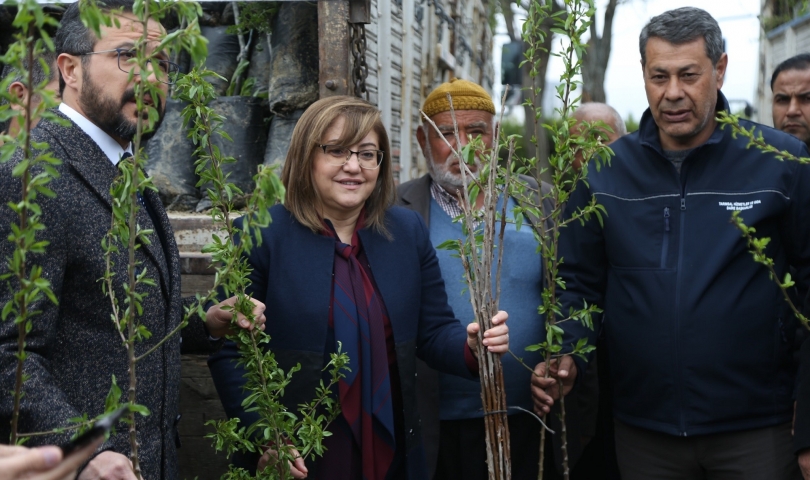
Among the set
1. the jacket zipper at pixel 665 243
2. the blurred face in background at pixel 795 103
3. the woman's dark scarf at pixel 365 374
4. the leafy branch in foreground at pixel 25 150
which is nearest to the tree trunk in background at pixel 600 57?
the blurred face in background at pixel 795 103

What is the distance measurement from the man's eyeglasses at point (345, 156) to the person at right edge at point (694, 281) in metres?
0.79

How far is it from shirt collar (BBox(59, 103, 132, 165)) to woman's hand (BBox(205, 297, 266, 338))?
1.54ft

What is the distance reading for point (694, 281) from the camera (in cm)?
271

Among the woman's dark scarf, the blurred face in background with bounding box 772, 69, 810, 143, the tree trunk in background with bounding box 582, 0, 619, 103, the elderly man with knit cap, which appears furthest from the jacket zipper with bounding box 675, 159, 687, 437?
the tree trunk in background with bounding box 582, 0, 619, 103

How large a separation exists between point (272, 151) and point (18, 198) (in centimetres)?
226

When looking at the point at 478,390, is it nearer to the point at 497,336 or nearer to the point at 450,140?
the point at 497,336

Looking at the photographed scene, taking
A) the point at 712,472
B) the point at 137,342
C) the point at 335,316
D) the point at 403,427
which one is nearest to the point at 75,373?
the point at 137,342

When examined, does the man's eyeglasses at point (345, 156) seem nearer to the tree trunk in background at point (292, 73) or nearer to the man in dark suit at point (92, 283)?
the man in dark suit at point (92, 283)

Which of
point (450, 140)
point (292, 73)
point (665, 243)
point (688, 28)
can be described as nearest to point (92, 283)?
point (665, 243)

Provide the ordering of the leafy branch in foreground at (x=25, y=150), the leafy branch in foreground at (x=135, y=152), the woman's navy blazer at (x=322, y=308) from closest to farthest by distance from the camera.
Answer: the leafy branch in foreground at (x=25, y=150)
the leafy branch in foreground at (x=135, y=152)
the woman's navy blazer at (x=322, y=308)

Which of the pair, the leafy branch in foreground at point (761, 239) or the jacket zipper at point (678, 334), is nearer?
the leafy branch in foreground at point (761, 239)

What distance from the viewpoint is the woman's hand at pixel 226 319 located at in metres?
2.12

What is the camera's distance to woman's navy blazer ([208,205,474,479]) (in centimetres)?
252

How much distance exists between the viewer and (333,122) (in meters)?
2.67
